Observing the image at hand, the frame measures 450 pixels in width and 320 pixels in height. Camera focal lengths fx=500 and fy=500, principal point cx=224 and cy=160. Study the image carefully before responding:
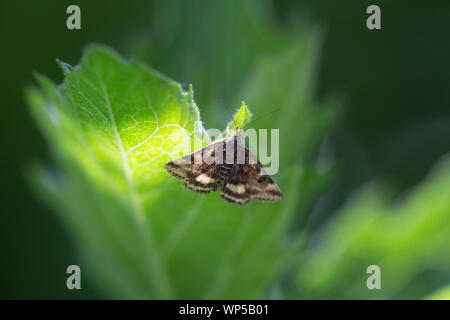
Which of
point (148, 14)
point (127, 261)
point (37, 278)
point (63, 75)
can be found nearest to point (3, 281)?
point (37, 278)

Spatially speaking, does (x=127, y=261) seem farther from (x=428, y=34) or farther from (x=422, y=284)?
(x=428, y=34)

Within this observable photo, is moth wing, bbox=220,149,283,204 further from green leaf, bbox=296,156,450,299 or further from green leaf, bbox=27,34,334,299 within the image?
green leaf, bbox=296,156,450,299

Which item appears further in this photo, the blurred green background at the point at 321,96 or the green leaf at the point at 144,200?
the blurred green background at the point at 321,96

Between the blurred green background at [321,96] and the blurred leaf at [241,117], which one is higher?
the blurred green background at [321,96]

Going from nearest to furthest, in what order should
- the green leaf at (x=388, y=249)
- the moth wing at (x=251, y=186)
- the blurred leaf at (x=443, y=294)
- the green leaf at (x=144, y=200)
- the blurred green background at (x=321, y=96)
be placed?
the green leaf at (x=144, y=200), the blurred leaf at (x=443, y=294), the moth wing at (x=251, y=186), the green leaf at (x=388, y=249), the blurred green background at (x=321, y=96)

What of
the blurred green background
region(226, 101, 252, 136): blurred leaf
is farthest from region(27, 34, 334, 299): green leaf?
the blurred green background

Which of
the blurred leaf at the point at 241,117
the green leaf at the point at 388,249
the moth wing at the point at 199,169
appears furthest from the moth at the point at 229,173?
the green leaf at the point at 388,249

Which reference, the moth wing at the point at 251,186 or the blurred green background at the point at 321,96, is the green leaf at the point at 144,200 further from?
the blurred green background at the point at 321,96

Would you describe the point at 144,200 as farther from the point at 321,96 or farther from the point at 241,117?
the point at 321,96
